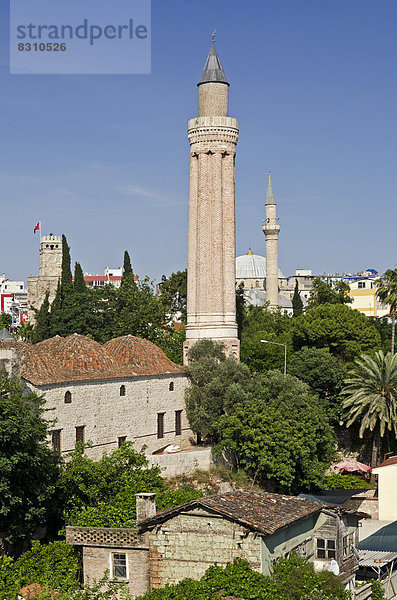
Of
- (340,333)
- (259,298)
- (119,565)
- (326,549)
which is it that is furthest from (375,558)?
(259,298)

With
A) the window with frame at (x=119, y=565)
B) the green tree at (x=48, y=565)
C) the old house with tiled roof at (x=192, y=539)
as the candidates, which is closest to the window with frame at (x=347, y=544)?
the old house with tiled roof at (x=192, y=539)

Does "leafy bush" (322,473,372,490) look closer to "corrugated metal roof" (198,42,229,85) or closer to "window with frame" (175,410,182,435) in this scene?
"window with frame" (175,410,182,435)

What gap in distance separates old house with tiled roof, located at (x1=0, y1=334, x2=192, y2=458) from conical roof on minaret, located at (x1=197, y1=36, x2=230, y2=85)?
61.4 ft

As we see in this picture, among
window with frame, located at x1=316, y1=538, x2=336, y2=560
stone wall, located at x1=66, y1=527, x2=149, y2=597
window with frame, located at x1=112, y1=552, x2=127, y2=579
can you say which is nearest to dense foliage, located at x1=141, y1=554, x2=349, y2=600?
stone wall, located at x1=66, y1=527, x2=149, y2=597

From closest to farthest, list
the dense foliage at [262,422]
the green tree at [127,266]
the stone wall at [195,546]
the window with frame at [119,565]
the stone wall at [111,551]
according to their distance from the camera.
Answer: the stone wall at [195,546] → the stone wall at [111,551] → the window with frame at [119,565] → the dense foliage at [262,422] → the green tree at [127,266]

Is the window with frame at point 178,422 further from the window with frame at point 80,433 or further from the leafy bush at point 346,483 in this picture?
the leafy bush at point 346,483

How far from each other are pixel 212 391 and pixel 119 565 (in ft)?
73.0

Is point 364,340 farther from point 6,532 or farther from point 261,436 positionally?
point 6,532

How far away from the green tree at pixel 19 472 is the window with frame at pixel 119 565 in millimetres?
5347

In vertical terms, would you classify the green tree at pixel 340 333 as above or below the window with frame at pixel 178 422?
above

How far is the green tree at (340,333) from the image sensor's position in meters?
56.5

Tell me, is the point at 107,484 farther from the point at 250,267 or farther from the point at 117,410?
the point at 250,267

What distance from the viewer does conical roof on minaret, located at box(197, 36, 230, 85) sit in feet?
174

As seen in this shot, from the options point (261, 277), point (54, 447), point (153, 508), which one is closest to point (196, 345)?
point (54, 447)
